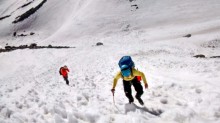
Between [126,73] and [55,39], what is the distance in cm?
5212

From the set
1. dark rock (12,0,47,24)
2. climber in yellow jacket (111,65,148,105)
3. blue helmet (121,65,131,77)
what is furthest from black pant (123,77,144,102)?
dark rock (12,0,47,24)

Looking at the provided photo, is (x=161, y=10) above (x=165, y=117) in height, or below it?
above

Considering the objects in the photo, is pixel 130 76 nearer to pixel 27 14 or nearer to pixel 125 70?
pixel 125 70

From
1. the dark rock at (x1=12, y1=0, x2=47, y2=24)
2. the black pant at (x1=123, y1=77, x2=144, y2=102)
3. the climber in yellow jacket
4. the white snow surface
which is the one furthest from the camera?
the dark rock at (x1=12, y1=0, x2=47, y2=24)

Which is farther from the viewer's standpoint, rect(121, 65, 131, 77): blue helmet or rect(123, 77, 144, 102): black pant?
rect(123, 77, 144, 102): black pant

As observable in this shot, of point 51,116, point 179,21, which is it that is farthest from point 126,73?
point 179,21

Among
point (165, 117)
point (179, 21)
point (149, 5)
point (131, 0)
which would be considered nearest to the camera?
point (165, 117)

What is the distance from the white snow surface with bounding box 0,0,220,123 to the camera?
7719mm

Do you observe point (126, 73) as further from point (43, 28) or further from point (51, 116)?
point (43, 28)

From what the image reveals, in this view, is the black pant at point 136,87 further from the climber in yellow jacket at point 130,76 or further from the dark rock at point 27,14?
the dark rock at point 27,14

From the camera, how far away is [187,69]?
54.0 feet

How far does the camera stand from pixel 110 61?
71.1 feet

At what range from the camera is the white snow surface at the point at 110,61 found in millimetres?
7719

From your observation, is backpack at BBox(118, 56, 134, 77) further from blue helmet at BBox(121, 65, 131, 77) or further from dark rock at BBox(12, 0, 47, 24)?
dark rock at BBox(12, 0, 47, 24)
